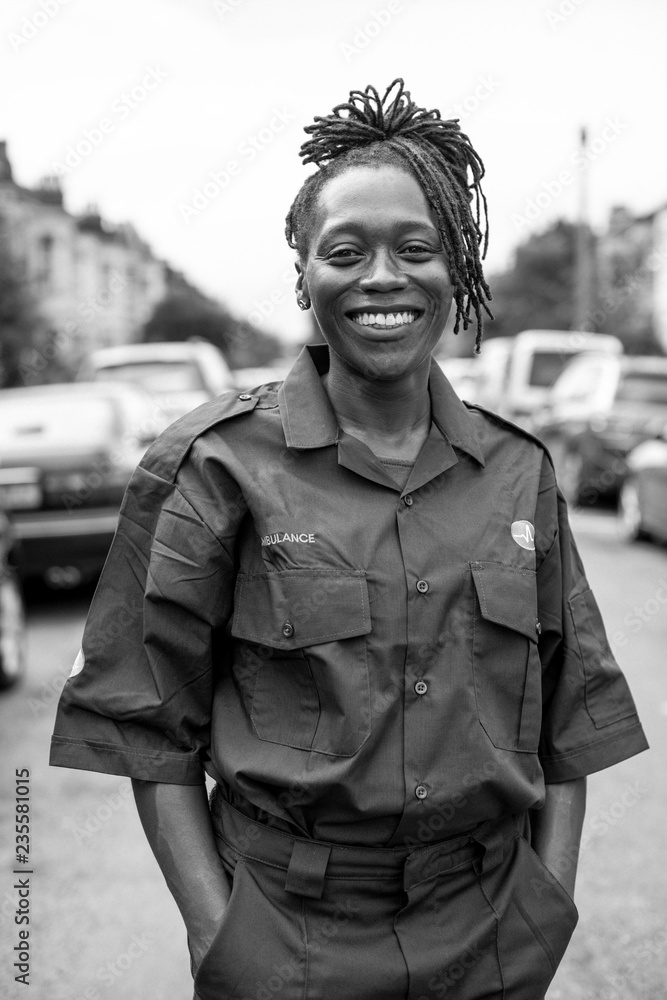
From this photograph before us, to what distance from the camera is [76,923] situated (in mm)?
3709

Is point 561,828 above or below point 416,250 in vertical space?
below

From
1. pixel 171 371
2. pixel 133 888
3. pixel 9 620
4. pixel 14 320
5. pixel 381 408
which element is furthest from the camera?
pixel 14 320

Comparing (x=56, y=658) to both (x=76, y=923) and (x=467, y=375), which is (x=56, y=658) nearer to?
(x=76, y=923)

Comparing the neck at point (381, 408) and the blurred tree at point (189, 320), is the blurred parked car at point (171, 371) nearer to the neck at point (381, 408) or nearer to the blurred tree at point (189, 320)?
the neck at point (381, 408)

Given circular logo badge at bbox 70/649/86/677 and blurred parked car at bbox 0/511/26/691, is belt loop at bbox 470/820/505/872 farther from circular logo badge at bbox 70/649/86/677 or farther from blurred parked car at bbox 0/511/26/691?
blurred parked car at bbox 0/511/26/691

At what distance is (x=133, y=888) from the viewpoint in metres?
3.95

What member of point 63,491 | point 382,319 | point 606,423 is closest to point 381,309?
point 382,319

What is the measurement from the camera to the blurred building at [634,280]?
31656 millimetres

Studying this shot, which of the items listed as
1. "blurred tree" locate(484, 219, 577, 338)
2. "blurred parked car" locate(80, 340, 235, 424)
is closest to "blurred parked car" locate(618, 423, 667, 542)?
Result: "blurred parked car" locate(80, 340, 235, 424)

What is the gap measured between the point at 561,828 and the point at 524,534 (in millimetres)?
572

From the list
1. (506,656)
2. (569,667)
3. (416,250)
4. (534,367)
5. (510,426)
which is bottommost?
(534,367)

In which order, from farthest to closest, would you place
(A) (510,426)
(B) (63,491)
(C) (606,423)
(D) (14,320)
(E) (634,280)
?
1. (E) (634,280)
2. (D) (14,320)
3. (C) (606,423)
4. (B) (63,491)
5. (A) (510,426)

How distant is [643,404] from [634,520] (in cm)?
195

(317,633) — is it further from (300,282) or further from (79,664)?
(300,282)
